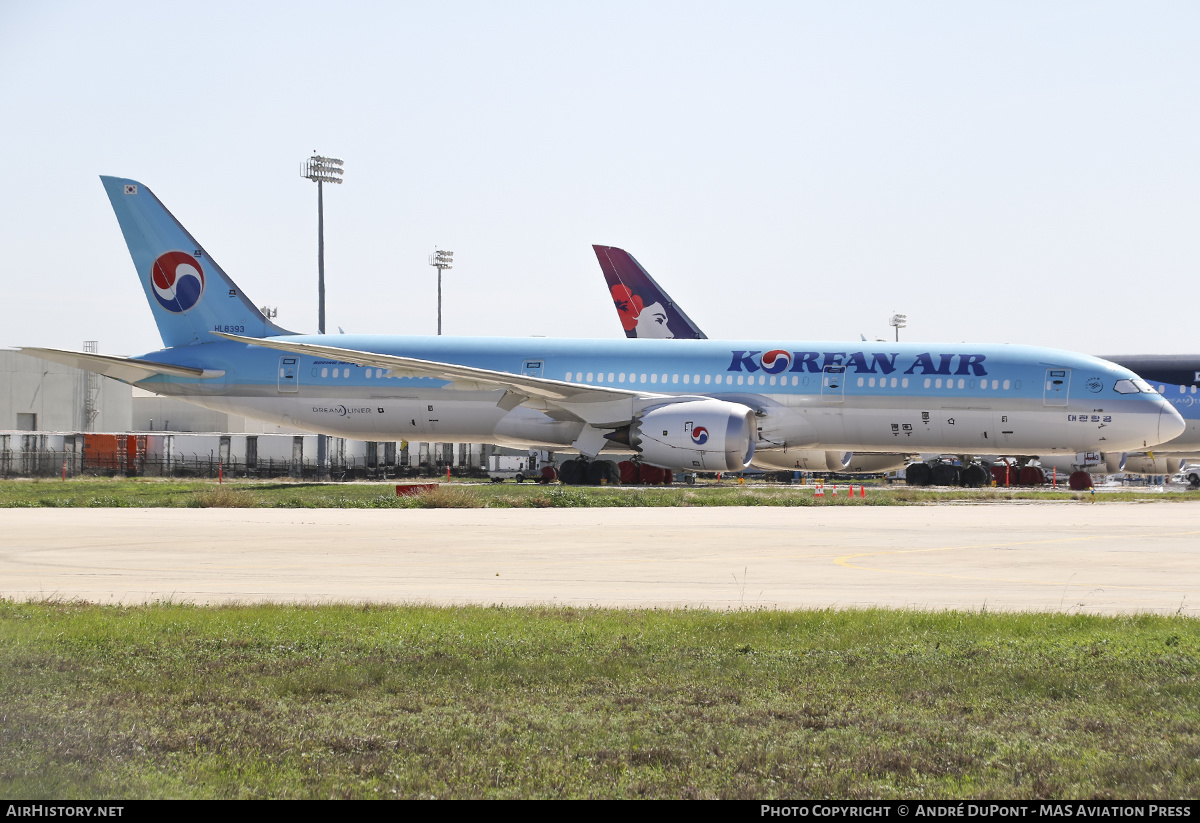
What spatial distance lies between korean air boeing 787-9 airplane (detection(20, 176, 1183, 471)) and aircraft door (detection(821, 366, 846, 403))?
0.16 feet

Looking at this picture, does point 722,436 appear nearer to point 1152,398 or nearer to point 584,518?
point 584,518

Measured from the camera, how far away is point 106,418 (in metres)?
78.1

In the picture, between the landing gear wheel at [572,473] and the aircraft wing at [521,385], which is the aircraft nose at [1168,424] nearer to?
the aircraft wing at [521,385]

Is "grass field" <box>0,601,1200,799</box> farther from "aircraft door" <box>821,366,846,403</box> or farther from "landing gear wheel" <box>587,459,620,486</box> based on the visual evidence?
"landing gear wheel" <box>587,459,620,486</box>

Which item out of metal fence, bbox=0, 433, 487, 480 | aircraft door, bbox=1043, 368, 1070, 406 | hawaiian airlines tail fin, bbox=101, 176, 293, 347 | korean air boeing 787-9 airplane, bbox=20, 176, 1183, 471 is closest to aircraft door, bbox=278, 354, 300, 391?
korean air boeing 787-9 airplane, bbox=20, 176, 1183, 471

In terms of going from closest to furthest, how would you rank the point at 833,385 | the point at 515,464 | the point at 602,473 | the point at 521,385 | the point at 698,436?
the point at 698,436 < the point at 521,385 < the point at 833,385 < the point at 602,473 < the point at 515,464

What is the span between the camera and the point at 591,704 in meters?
7.16

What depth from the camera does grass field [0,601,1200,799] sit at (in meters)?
5.73

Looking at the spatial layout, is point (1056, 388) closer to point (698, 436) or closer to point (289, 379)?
point (698, 436)

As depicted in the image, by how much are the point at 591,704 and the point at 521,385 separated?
2532 centimetres

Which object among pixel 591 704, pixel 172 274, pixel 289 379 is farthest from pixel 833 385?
pixel 591 704

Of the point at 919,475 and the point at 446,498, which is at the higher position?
the point at 919,475

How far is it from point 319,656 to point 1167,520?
1849cm

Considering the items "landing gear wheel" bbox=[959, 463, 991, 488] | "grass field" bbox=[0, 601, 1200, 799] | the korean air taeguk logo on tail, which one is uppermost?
the korean air taeguk logo on tail
